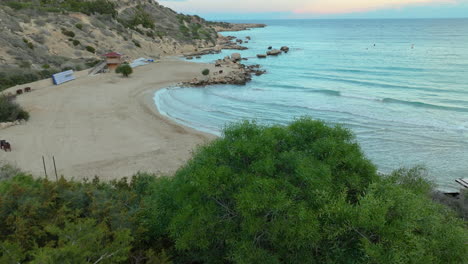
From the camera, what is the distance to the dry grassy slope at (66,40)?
37416 millimetres

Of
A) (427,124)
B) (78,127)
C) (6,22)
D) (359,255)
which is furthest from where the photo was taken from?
(6,22)

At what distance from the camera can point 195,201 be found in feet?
20.5

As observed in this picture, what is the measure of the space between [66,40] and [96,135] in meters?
33.3

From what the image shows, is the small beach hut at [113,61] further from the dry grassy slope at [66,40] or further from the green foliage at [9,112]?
the green foliage at [9,112]

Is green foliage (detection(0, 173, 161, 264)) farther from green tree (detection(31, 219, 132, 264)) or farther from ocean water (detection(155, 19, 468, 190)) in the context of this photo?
ocean water (detection(155, 19, 468, 190))

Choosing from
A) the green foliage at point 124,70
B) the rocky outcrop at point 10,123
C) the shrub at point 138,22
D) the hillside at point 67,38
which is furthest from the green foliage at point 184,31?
the rocky outcrop at point 10,123

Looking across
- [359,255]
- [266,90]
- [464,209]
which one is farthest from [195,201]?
[266,90]

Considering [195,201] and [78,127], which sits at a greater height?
[195,201]

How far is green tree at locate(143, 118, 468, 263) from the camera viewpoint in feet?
17.7

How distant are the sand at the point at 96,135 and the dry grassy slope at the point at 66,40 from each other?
26.0 ft

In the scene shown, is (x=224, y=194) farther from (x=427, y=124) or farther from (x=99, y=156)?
(x=427, y=124)

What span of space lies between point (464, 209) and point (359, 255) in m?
8.15

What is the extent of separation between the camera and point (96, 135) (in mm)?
20422

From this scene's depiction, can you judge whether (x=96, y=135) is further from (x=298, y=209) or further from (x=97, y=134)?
(x=298, y=209)
